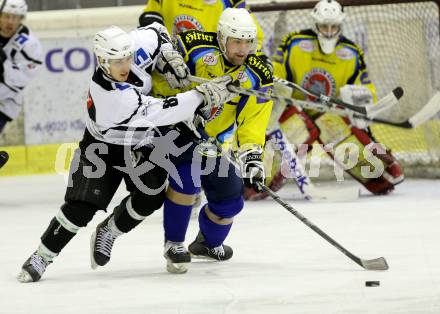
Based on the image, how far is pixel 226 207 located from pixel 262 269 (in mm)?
281

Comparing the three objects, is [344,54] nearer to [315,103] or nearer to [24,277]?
[315,103]

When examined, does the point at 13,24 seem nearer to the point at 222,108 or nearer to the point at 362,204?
the point at 362,204

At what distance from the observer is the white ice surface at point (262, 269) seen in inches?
148

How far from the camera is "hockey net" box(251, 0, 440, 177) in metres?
7.45

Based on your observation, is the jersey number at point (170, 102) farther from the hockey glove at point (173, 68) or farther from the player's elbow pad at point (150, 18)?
the player's elbow pad at point (150, 18)

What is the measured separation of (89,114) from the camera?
4.27 m

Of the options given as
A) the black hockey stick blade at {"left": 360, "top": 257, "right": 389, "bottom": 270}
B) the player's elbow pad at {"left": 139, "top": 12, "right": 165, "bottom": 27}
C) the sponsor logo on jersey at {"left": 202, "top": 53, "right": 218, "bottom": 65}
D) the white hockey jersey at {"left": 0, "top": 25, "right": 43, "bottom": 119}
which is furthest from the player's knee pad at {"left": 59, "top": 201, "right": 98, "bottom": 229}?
the white hockey jersey at {"left": 0, "top": 25, "right": 43, "bottom": 119}

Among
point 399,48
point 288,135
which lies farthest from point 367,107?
point 399,48

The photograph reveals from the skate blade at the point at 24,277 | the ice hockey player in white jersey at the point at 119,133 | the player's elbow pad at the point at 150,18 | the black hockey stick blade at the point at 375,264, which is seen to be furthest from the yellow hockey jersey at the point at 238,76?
the player's elbow pad at the point at 150,18

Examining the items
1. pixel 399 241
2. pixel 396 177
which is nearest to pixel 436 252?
pixel 399 241

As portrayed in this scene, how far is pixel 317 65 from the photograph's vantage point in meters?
7.06

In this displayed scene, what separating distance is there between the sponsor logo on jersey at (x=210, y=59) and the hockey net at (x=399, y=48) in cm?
297

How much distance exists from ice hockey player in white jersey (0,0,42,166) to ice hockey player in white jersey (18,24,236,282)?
2721 millimetres

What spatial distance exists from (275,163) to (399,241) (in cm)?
197
